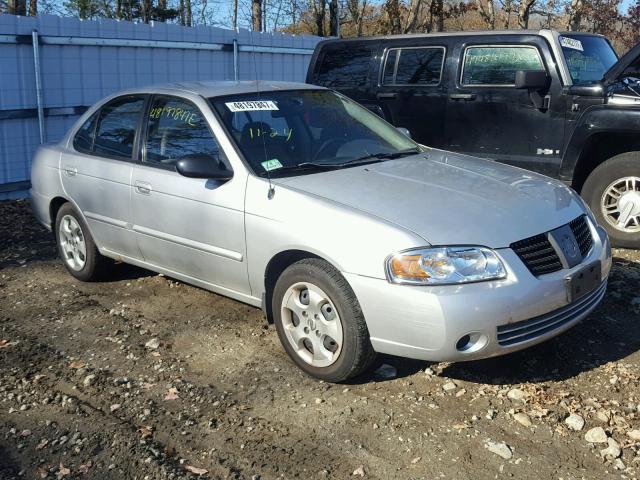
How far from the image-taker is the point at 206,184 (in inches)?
175

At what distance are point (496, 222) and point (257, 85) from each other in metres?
2.21

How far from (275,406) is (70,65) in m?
7.34

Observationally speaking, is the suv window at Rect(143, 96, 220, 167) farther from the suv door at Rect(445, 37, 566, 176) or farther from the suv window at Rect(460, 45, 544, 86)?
the suv window at Rect(460, 45, 544, 86)

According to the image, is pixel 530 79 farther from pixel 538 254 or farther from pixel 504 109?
pixel 538 254

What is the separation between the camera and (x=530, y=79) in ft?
21.0

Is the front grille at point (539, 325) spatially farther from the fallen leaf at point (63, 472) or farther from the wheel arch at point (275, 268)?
the fallen leaf at point (63, 472)

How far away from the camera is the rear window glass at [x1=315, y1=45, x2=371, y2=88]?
7.97 metres

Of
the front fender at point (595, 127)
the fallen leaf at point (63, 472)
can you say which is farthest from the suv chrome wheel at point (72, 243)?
the front fender at point (595, 127)

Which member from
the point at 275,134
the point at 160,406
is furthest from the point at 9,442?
the point at 275,134

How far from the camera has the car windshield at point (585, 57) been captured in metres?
6.68

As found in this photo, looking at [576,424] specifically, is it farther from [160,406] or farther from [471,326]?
[160,406]

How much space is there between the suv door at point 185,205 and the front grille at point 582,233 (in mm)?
1929

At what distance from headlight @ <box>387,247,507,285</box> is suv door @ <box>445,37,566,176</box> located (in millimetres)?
3418

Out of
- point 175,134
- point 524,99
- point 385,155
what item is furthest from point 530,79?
point 175,134
